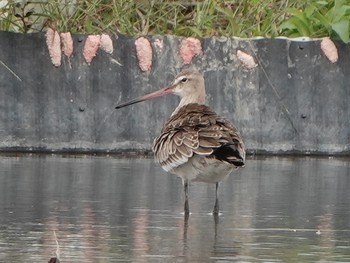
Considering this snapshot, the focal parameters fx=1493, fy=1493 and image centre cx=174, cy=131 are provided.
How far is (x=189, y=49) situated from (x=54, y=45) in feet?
5.32

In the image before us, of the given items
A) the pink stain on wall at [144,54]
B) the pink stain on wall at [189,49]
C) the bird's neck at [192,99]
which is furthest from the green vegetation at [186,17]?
the bird's neck at [192,99]

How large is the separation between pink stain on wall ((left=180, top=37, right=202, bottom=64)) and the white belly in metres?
5.70

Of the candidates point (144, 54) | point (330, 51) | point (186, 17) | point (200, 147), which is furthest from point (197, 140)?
point (186, 17)

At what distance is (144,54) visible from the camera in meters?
17.7

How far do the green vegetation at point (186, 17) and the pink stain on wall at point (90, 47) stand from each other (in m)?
0.51

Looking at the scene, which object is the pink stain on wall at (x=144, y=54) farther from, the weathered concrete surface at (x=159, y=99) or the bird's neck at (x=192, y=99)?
the bird's neck at (x=192, y=99)

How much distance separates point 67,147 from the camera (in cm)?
1716

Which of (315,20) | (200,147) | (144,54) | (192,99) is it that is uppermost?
(315,20)

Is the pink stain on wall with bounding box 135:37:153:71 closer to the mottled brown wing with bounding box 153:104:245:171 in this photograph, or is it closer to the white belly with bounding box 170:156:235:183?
the mottled brown wing with bounding box 153:104:245:171

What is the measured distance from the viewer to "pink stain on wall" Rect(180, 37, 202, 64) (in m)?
17.8

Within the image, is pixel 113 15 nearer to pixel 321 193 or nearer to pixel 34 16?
pixel 34 16

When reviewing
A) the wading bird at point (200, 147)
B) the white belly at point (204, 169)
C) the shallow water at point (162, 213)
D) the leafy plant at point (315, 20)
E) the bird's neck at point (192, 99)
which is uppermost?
the leafy plant at point (315, 20)

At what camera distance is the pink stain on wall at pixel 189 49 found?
17.8 m

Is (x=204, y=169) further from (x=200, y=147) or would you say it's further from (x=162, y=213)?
(x=162, y=213)
